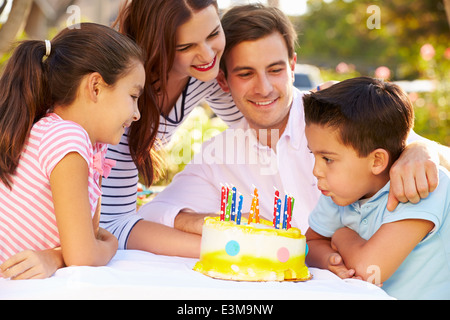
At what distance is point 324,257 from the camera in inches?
92.2

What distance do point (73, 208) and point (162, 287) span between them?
0.43m

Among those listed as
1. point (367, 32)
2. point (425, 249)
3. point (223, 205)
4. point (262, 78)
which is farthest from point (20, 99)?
point (367, 32)

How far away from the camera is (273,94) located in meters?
3.20

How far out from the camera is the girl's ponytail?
214 cm

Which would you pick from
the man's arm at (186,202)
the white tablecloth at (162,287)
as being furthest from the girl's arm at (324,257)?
the man's arm at (186,202)

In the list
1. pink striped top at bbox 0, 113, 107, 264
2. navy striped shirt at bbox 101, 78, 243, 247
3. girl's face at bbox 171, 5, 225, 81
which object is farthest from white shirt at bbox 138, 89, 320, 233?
pink striped top at bbox 0, 113, 107, 264

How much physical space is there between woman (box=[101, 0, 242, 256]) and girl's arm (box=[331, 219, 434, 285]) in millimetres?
1020

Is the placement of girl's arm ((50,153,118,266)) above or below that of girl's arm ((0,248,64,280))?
above

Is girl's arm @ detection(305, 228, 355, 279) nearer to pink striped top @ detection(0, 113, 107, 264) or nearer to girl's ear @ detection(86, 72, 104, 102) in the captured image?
pink striped top @ detection(0, 113, 107, 264)

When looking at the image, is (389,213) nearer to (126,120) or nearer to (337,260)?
(337,260)

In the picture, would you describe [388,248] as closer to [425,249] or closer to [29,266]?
[425,249]

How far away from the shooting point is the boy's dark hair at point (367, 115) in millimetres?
2240

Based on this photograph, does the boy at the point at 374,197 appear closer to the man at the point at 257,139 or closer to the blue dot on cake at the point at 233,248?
the blue dot on cake at the point at 233,248
